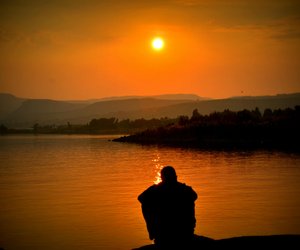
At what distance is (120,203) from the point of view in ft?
118

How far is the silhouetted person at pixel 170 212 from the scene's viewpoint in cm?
1527

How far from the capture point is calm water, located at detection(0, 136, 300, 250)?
26.0 metres

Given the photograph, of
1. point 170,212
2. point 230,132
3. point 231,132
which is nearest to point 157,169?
point 170,212

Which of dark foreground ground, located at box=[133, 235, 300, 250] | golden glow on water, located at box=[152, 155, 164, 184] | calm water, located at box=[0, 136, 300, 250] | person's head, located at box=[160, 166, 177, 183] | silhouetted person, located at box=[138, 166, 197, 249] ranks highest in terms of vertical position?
person's head, located at box=[160, 166, 177, 183]

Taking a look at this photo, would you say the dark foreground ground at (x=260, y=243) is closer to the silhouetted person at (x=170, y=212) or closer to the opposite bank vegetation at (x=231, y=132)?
the silhouetted person at (x=170, y=212)

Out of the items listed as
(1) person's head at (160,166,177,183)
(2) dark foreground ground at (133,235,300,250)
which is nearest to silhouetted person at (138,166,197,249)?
(1) person's head at (160,166,177,183)

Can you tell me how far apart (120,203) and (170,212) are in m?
20.8

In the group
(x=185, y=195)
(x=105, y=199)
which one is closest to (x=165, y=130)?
(x=105, y=199)

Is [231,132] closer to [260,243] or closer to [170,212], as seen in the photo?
[260,243]

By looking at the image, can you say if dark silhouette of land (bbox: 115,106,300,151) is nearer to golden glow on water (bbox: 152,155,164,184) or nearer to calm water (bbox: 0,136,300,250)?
golden glow on water (bbox: 152,155,164,184)

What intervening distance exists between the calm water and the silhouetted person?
27.9ft

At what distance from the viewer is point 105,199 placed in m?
38.0

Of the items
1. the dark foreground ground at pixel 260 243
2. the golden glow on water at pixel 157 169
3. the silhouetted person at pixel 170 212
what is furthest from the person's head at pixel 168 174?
the golden glow on water at pixel 157 169

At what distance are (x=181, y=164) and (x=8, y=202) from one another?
30890 millimetres
